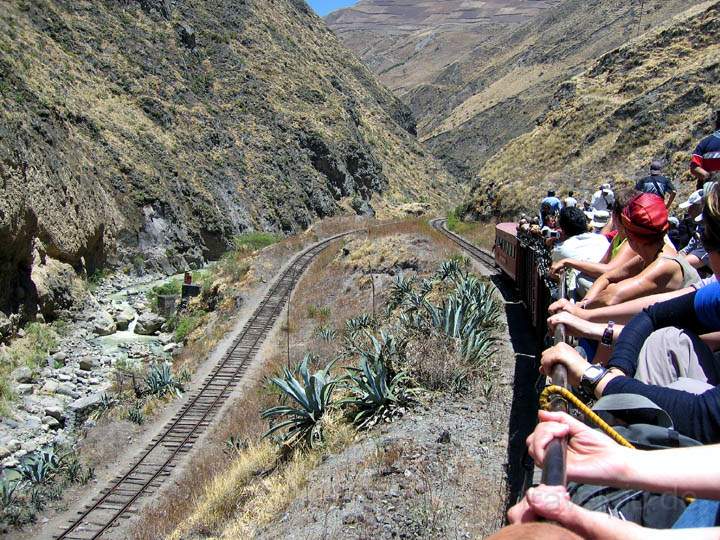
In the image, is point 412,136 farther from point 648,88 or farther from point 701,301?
point 701,301

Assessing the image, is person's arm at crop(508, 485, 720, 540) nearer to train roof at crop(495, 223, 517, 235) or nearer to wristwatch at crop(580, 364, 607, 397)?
wristwatch at crop(580, 364, 607, 397)

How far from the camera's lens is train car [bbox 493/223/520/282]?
1455cm

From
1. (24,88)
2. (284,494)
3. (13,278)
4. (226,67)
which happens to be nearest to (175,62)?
(226,67)

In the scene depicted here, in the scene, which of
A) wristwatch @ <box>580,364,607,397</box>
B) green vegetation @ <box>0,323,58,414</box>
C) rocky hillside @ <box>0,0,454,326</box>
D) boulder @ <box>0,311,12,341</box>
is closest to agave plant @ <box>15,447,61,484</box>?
green vegetation @ <box>0,323,58,414</box>

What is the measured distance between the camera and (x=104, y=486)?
13.1 meters

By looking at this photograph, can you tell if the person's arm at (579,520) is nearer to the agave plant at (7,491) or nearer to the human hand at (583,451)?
the human hand at (583,451)

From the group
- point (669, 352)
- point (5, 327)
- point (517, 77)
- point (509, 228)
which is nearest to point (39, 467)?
point (5, 327)

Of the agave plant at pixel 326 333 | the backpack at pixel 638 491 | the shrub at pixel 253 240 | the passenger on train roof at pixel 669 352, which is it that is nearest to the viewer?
the backpack at pixel 638 491

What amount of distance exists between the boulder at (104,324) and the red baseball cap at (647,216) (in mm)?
22750

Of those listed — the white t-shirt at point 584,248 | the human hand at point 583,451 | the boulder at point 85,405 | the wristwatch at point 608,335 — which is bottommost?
the boulder at point 85,405

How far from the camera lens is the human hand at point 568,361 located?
280 centimetres

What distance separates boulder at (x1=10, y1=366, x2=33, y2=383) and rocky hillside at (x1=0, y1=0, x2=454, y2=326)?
361 cm

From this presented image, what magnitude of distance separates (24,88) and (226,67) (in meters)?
28.0

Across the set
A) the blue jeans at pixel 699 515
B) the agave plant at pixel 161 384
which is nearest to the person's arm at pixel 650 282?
the blue jeans at pixel 699 515
